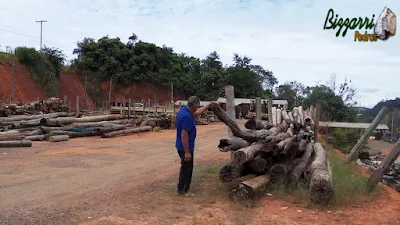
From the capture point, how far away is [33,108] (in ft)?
75.2

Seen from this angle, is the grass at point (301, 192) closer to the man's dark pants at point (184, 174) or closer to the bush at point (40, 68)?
the man's dark pants at point (184, 174)

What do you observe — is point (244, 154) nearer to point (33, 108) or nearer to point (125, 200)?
point (125, 200)

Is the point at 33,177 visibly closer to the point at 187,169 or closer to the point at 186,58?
the point at 187,169

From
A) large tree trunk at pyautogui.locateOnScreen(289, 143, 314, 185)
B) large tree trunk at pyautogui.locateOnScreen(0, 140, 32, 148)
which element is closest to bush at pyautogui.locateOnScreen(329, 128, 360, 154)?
large tree trunk at pyautogui.locateOnScreen(289, 143, 314, 185)

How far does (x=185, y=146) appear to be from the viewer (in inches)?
259

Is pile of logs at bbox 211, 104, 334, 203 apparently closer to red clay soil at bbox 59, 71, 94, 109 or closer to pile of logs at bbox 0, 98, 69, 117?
pile of logs at bbox 0, 98, 69, 117

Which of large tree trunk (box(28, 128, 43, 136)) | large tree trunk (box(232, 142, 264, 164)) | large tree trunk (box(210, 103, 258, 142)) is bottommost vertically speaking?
large tree trunk (box(28, 128, 43, 136))

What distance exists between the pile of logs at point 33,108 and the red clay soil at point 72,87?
19224 mm

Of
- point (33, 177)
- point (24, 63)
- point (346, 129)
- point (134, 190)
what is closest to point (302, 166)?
point (134, 190)

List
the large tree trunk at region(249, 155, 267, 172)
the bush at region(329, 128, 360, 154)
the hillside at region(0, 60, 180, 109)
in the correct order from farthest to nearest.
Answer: the hillside at region(0, 60, 180, 109) < the bush at region(329, 128, 360, 154) < the large tree trunk at region(249, 155, 267, 172)

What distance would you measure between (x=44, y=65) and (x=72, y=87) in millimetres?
5768

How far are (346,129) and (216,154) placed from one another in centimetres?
1251

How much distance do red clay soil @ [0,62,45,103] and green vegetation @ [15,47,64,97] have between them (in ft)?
2.13

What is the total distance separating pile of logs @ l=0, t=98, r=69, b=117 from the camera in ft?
66.4
